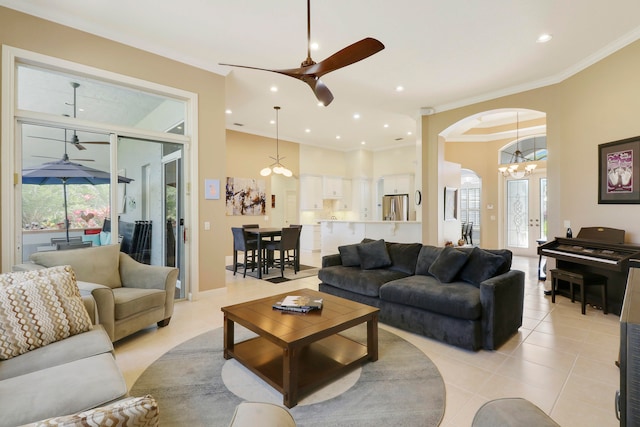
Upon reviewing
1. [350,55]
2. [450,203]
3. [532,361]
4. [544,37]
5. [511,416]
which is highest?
[544,37]

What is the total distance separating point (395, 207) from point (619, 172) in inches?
Result: 241

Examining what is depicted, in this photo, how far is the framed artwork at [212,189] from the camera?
14.9ft

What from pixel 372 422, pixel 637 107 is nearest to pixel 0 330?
pixel 372 422

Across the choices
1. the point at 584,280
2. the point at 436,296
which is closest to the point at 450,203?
the point at 584,280

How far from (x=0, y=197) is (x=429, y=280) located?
4557 mm

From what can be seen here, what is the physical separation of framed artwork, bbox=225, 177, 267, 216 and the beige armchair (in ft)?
14.6

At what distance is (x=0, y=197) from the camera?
3.10m

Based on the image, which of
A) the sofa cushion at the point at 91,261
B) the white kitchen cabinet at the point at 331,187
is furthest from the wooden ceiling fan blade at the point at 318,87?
the white kitchen cabinet at the point at 331,187

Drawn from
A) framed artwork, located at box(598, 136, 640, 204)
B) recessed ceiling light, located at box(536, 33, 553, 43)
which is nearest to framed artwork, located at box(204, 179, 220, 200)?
recessed ceiling light, located at box(536, 33, 553, 43)

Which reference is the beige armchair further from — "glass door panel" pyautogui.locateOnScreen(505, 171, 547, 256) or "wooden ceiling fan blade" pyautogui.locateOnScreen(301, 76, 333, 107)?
"glass door panel" pyautogui.locateOnScreen(505, 171, 547, 256)

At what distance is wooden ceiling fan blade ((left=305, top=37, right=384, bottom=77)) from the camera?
7.51ft

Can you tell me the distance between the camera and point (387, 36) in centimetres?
380

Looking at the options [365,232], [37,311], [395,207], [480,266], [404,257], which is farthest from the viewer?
[395,207]

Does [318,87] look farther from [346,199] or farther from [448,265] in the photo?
[346,199]
